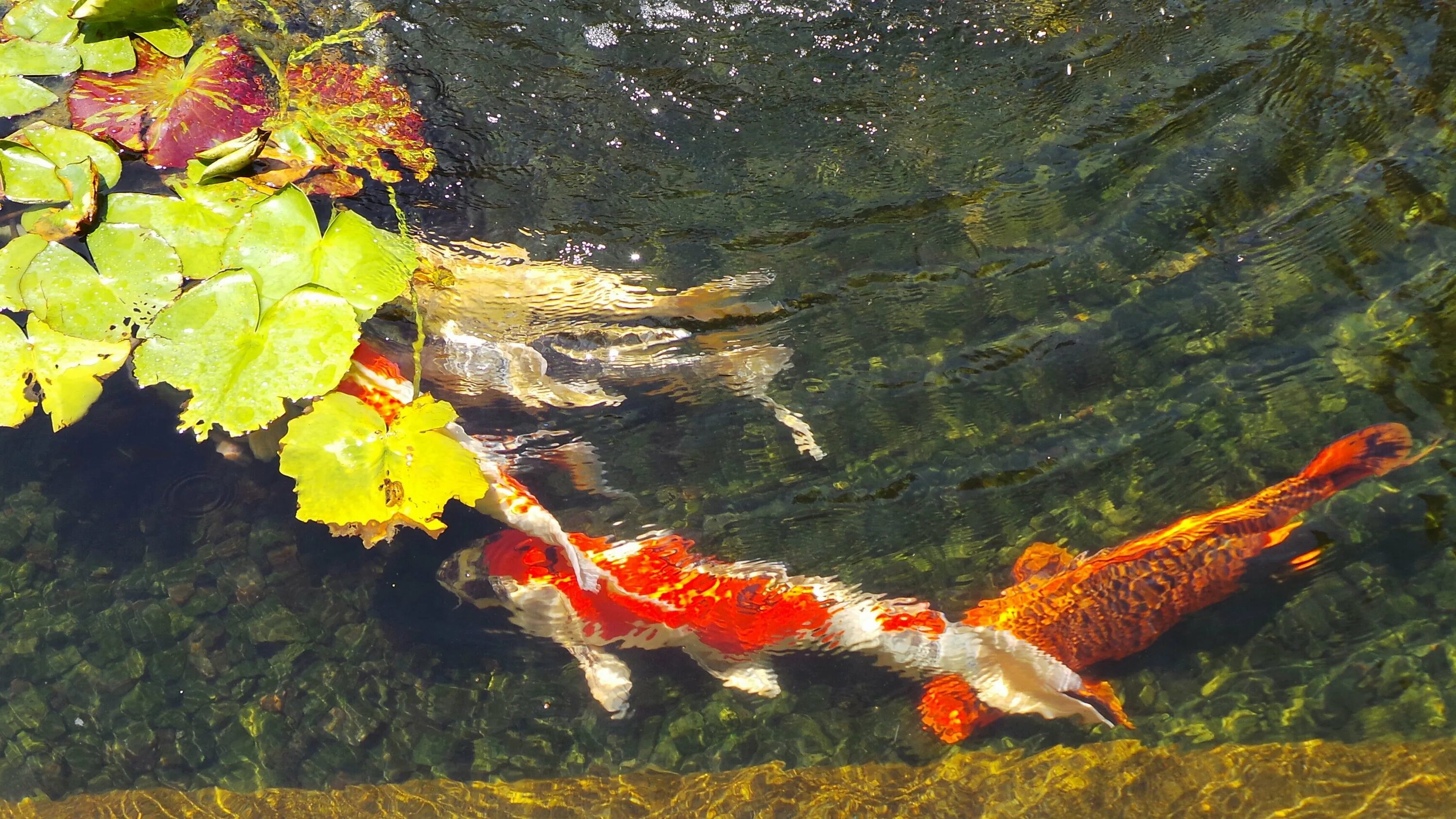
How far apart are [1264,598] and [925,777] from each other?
1251 mm

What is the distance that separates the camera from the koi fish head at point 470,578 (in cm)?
353

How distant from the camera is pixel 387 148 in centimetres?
377

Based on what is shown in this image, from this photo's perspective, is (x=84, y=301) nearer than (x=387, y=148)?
Yes

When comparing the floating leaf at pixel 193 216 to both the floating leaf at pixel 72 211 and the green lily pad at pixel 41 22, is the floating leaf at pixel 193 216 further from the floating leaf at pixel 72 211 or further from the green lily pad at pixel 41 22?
the green lily pad at pixel 41 22

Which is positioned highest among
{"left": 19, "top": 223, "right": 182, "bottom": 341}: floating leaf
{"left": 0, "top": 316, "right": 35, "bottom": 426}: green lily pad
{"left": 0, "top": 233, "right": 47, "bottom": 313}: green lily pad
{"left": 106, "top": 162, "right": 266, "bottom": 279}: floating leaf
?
{"left": 106, "top": 162, "right": 266, "bottom": 279}: floating leaf

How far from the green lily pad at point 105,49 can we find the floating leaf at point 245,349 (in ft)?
4.35

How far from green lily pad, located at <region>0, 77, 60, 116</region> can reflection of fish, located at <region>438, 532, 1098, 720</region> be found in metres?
2.38

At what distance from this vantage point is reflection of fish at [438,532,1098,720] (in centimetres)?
325

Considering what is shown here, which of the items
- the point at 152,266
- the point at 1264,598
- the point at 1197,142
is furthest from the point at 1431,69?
the point at 152,266

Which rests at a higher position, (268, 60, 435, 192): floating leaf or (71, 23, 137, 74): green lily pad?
(268, 60, 435, 192): floating leaf

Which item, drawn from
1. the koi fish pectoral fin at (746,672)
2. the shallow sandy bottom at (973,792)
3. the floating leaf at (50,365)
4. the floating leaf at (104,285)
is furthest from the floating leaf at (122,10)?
the koi fish pectoral fin at (746,672)

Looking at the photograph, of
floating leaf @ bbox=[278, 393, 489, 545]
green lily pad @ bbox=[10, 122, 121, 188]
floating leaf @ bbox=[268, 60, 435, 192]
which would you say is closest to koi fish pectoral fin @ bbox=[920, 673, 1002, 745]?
floating leaf @ bbox=[278, 393, 489, 545]

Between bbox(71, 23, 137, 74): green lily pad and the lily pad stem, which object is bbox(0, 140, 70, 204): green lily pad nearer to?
bbox(71, 23, 137, 74): green lily pad

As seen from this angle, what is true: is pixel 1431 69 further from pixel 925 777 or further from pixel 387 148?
pixel 387 148
